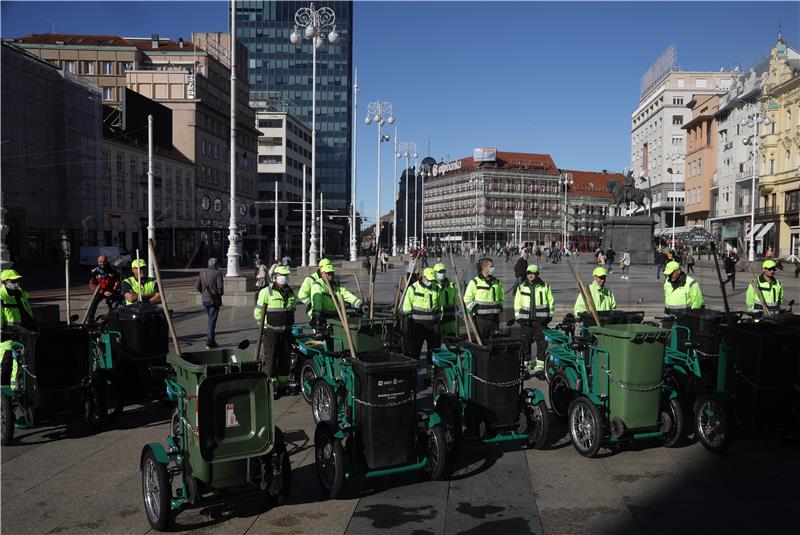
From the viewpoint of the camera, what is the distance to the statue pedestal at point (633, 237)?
4506 centimetres

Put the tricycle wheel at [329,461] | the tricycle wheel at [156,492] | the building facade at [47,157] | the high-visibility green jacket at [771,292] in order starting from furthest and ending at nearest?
the building facade at [47,157] → the high-visibility green jacket at [771,292] → the tricycle wheel at [329,461] → the tricycle wheel at [156,492]

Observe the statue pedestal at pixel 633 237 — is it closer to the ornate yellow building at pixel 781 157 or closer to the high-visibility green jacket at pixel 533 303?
the ornate yellow building at pixel 781 157

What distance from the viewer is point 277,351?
921 centimetres

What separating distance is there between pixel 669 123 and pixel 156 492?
355 feet

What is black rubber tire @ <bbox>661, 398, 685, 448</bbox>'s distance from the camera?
21.9 feet

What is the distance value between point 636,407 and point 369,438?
8.67ft

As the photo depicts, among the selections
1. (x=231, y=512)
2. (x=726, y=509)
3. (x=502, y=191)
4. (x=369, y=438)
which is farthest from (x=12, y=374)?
(x=502, y=191)

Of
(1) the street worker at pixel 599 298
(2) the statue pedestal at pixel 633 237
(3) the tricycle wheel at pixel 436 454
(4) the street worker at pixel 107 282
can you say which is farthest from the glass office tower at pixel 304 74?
(3) the tricycle wheel at pixel 436 454

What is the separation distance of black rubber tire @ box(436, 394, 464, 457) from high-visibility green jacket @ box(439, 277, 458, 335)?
3.93 meters

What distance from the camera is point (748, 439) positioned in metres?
7.11

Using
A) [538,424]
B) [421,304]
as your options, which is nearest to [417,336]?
[421,304]

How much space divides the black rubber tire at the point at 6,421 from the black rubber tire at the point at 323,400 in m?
3.11

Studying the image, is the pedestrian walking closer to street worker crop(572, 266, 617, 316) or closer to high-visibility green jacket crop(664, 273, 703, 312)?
street worker crop(572, 266, 617, 316)

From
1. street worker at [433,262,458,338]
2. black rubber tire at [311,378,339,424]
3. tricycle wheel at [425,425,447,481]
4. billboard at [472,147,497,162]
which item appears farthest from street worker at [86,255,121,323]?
billboard at [472,147,497,162]
